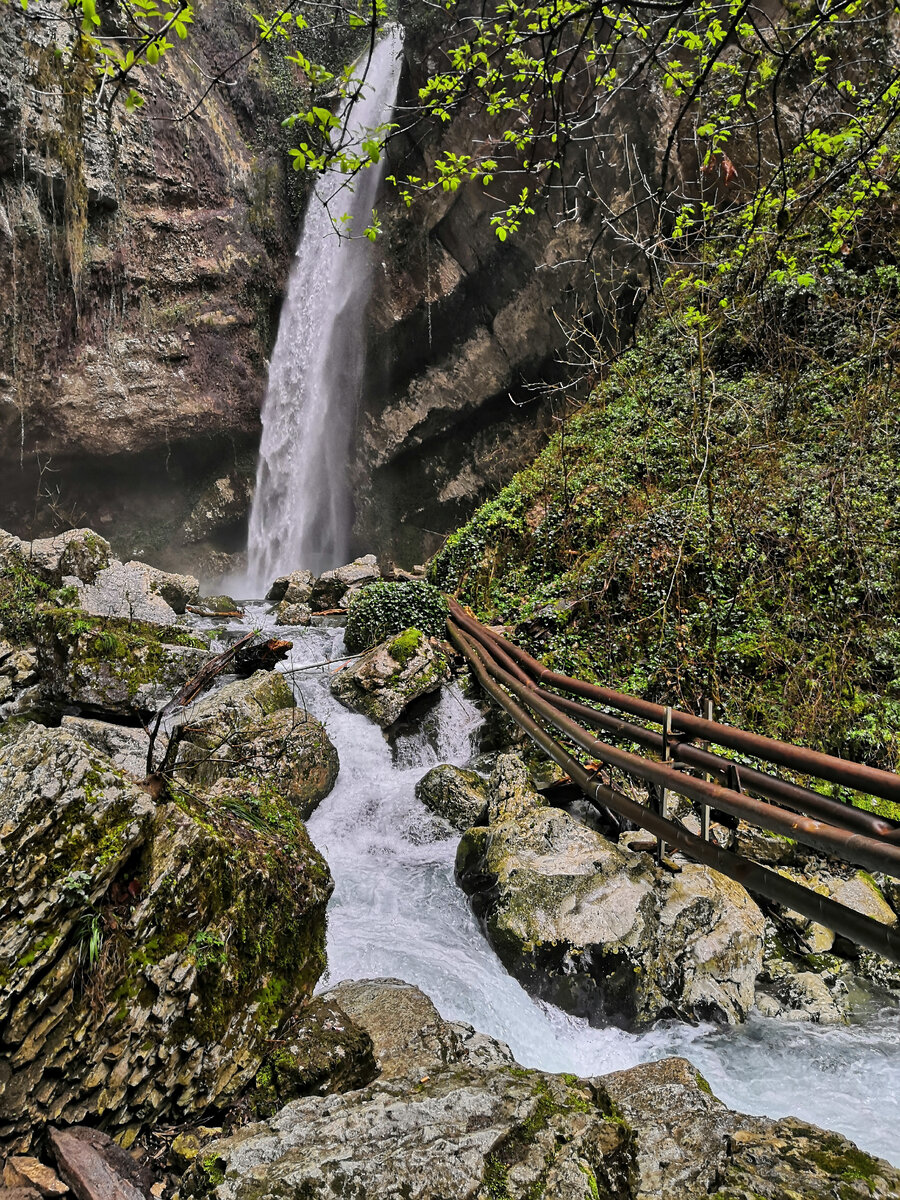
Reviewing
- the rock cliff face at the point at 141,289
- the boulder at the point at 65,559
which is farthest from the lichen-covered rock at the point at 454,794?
the rock cliff face at the point at 141,289

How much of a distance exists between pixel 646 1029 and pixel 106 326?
727 inches

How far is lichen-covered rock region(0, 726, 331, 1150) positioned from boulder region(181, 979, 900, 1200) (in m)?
0.70

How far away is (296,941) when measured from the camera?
3150mm

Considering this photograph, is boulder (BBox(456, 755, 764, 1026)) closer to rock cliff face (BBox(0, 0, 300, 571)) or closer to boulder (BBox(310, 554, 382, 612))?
boulder (BBox(310, 554, 382, 612))

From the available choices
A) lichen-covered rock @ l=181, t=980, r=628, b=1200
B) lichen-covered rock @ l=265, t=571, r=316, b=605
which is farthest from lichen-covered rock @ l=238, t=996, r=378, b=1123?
lichen-covered rock @ l=265, t=571, r=316, b=605

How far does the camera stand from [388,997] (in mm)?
3123

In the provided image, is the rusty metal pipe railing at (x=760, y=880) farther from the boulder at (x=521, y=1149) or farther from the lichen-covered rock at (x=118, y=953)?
the lichen-covered rock at (x=118, y=953)

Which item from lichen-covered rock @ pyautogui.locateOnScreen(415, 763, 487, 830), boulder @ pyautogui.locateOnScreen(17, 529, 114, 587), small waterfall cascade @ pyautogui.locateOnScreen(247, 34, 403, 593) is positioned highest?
small waterfall cascade @ pyautogui.locateOnScreen(247, 34, 403, 593)

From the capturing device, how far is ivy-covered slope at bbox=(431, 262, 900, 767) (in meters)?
5.62

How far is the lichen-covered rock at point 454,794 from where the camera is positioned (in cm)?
561

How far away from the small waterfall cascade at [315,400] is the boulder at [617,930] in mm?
15550

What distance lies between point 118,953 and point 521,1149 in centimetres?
170

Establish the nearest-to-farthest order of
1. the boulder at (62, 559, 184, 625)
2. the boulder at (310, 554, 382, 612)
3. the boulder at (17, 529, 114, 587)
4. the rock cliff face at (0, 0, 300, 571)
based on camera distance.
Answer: the boulder at (62, 559, 184, 625) < the boulder at (17, 529, 114, 587) < the boulder at (310, 554, 382, 612) < the rock cliff face at (0, 0, 300, 571)

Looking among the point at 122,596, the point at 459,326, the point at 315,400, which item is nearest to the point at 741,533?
the point at 122,596
